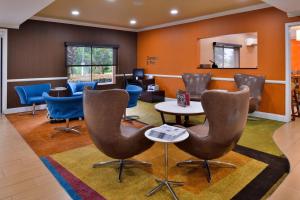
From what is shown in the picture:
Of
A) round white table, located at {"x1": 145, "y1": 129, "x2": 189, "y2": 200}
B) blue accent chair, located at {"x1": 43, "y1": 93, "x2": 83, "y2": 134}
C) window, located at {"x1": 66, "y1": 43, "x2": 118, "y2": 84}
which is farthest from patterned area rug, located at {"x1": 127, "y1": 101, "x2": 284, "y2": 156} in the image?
window, located at {"x1": 66, "y1": 43, "x2": 118, "y2": 84}

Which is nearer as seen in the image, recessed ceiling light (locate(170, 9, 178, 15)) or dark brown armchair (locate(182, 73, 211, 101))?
recessed ceiling light (locate(170, 9, 178, 15))

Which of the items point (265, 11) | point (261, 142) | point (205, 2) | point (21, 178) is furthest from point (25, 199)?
point (265, 11)

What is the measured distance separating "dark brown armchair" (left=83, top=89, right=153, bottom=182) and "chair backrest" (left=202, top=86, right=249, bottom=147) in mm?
788

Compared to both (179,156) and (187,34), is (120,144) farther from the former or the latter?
(187,34)

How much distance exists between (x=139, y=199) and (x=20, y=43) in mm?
5930

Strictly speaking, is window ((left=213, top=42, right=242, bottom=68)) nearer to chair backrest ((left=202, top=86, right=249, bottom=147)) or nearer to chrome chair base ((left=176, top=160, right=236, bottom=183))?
chrome chair base ((left=176, top=160, right=236, bottom=183))

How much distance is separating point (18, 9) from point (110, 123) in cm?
334

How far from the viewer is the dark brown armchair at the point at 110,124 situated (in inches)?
94.0

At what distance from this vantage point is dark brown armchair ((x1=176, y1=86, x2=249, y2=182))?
230cm

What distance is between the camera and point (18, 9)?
4.20m

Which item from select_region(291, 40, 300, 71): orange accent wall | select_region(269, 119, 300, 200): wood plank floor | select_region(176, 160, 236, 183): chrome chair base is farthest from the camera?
select_region(291, 40, 300, 71): orange accent wall

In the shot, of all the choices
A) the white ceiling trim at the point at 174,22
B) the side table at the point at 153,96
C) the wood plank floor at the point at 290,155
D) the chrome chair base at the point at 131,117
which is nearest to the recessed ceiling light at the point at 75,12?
the white ceiling trim at the point at 174,22

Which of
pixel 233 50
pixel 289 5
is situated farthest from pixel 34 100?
pixel 233 50

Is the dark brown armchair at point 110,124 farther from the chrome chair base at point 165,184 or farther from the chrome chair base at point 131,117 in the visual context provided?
the chrome chair base at point 131,117
